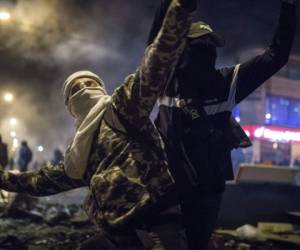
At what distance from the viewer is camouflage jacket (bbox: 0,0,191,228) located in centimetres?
180

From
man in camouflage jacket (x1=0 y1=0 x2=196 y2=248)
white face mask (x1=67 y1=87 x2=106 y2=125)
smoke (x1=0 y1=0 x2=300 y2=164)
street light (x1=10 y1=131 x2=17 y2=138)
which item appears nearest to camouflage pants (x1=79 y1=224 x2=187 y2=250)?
man in camouflage jacket (x1=0 y1=0 x2=196 y2=248)

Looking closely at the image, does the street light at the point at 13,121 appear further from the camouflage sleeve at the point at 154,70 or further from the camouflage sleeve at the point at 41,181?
the camouflage sleeve at the point at 154,70

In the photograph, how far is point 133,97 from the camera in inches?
74.7

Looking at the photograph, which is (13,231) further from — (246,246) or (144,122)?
(144,122)

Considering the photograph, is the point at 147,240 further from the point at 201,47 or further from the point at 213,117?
the point at 201,47

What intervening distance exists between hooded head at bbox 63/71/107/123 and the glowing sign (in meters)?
30.5

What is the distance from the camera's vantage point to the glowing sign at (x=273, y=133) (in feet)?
107

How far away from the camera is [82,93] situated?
7.11 feet

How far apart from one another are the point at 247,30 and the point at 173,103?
8721 mm

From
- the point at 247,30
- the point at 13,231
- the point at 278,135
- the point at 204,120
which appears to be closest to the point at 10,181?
the point at 204,120

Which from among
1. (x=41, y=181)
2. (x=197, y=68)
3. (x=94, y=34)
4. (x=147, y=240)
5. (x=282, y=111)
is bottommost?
(x=147, y=240)

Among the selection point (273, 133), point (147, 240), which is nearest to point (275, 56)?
point (147, 240)

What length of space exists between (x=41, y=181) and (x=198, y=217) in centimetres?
88

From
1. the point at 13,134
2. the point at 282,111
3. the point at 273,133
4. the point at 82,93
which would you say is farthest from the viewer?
the point at 13,134
